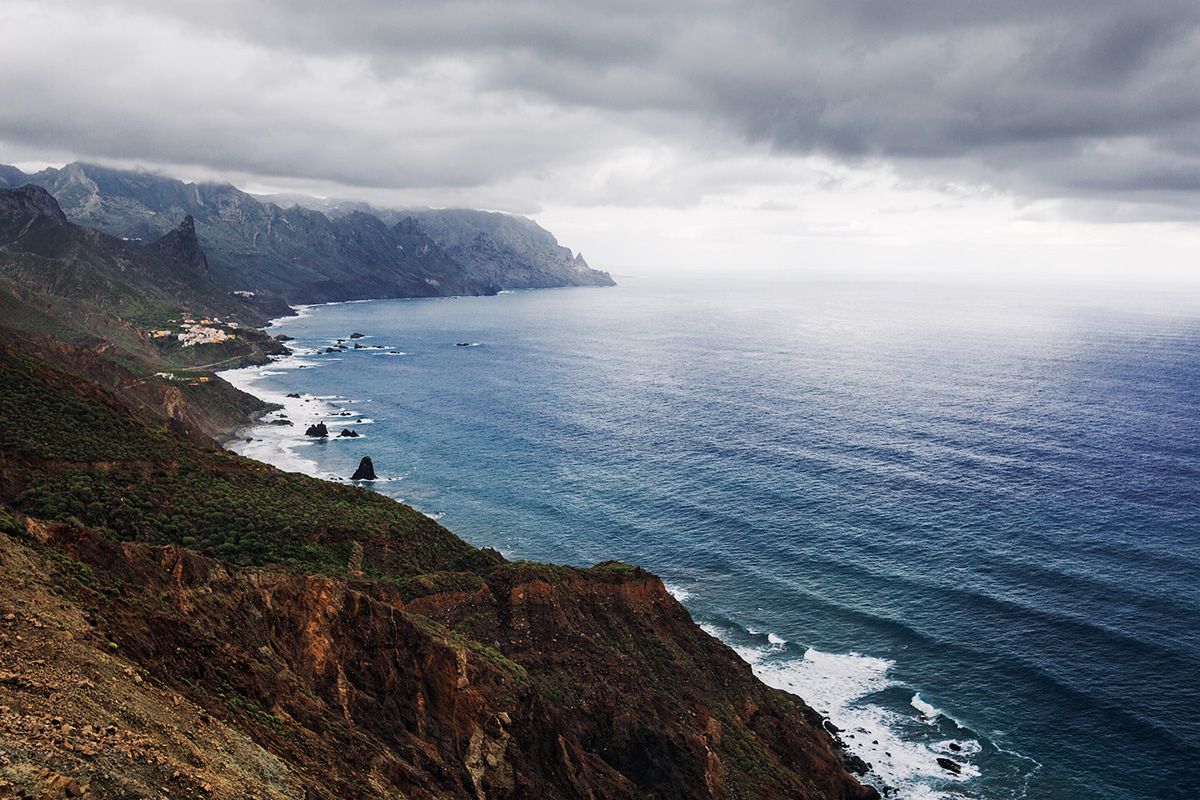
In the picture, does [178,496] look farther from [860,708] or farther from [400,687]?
[860,708]

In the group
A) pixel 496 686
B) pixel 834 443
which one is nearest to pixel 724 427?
pixel 834 443

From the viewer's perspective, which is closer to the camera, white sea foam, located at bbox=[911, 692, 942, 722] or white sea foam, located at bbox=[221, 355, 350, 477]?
white sea foam, located at bbox=[911, 692, 942, 722]

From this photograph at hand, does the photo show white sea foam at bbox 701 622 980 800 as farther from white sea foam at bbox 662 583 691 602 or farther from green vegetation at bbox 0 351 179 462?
green vegetation at bbox 0 351 179 462

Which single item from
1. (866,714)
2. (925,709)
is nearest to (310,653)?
(866,714)

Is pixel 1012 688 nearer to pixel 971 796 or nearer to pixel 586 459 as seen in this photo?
pixel 971 796

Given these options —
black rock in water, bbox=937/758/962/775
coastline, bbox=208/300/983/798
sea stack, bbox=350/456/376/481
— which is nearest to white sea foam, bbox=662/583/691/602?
coastline, bbox=208/300/983/798

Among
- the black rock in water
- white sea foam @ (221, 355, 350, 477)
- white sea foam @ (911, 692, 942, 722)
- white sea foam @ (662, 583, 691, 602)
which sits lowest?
the black rock in water
